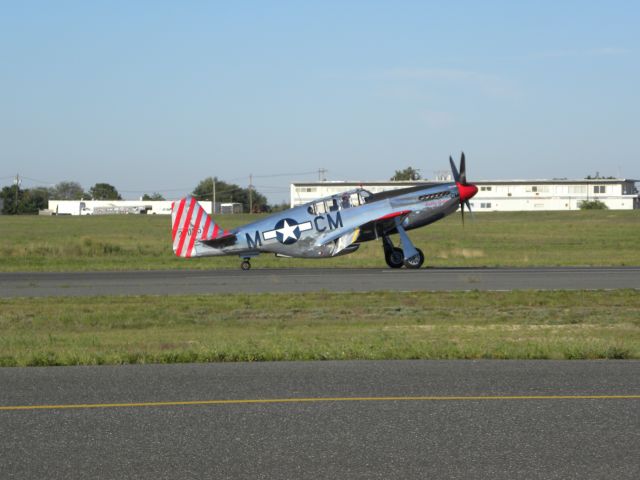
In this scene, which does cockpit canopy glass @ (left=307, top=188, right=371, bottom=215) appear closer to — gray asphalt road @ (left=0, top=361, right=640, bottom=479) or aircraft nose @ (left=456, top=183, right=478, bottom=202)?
aircraft nose @ (left=456, top=183, right=478, bottom=202)

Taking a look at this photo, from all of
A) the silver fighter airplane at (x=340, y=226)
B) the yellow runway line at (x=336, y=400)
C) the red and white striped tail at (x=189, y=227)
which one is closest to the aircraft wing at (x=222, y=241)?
the silver fighter airplane at (x=340, y=226)

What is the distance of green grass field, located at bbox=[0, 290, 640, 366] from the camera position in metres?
12.5

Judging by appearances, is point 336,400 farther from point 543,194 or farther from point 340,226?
point 543,194

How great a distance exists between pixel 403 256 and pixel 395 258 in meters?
0.30

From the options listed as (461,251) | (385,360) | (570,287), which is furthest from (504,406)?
(461,251)

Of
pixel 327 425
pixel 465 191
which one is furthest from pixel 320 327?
pixel 465 191

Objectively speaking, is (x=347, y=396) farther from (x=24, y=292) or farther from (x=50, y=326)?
(x=24, y=292)

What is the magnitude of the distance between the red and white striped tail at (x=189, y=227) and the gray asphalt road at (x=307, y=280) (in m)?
1.40

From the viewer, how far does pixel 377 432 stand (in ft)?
25.5

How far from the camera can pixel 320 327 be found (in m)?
17.7

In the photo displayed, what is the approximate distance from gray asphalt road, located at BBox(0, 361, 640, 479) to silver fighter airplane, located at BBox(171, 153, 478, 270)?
21.7 meters

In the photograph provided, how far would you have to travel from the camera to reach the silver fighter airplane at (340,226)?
32812mm

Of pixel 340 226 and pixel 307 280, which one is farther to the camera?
pixel 340 226

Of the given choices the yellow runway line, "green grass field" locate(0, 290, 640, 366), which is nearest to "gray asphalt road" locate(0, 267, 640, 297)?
Result: "green grass field" locate(0, 290, 640, 366)
